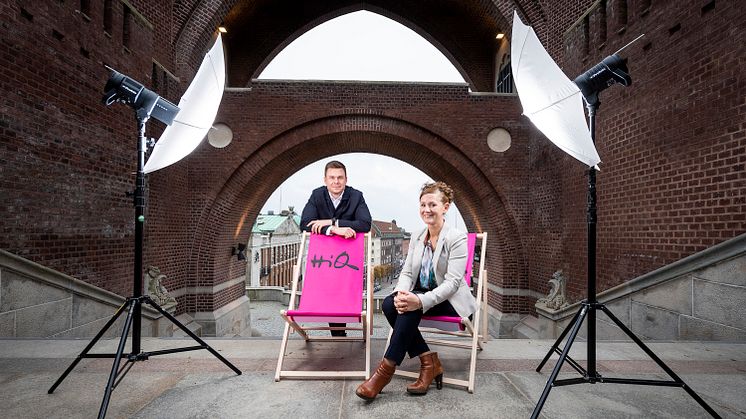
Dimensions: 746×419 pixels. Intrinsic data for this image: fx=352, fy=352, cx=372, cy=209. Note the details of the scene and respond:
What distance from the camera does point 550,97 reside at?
2137mm

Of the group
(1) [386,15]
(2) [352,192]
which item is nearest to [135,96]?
(2) [352,192]

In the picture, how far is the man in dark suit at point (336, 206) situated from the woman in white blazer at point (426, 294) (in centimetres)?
74

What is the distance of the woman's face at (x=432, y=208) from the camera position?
260 centimetres

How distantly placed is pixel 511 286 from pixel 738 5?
5.86 m

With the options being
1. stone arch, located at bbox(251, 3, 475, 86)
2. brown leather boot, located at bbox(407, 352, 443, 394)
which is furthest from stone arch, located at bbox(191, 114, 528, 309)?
brown leather boot, located at bbox(407, 352, 443, 394)

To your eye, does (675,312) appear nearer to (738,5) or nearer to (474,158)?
(738,5)

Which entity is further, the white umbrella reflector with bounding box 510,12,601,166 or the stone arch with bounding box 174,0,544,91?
the stone arch with bounding box 174,0,544,91

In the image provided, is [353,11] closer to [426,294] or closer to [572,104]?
[572,104]

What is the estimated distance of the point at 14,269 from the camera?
3.66 m

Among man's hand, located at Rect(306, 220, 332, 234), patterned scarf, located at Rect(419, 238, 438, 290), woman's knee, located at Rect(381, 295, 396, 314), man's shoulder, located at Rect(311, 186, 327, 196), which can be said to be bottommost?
woman's knee, located at Rect(381, 295, 396, 314)

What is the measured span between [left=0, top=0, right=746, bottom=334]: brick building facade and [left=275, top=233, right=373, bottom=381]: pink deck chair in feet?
11.5

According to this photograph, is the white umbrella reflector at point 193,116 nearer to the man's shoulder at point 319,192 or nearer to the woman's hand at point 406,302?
the man's shoulder at point 319,192

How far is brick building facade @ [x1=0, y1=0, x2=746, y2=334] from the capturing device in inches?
155

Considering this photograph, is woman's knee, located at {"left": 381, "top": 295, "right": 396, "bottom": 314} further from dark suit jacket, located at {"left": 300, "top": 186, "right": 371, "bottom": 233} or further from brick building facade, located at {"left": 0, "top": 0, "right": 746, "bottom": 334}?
brick building facade, located at {"left": 0, "top": 0, "right": 746, "bottom": 334}
